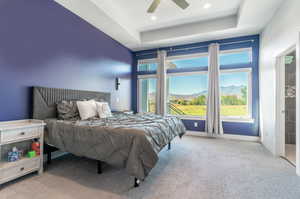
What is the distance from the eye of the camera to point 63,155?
276cm

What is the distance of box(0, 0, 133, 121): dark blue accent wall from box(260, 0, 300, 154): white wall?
3.98 m

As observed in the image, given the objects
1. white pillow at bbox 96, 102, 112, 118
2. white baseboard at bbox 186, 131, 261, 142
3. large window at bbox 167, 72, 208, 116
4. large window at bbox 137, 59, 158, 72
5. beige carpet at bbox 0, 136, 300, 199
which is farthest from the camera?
large window at bbox 137, 59, 158, 72

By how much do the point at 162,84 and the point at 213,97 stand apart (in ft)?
5.49

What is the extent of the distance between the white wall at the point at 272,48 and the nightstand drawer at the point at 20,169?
4.29 metres

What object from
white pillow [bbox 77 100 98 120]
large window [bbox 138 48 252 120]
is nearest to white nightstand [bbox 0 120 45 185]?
white pillow [bbox 77 100 98 120]

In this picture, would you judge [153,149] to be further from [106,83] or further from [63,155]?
[106,83]

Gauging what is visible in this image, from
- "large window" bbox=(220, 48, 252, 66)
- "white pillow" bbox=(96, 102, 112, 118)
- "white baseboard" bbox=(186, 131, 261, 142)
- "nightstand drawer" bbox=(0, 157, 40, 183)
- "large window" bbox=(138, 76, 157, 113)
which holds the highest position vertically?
"large window" bbox=(220, 48, 252, 66)

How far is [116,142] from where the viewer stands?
1.72 metres

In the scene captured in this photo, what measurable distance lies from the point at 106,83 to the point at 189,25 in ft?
9.60

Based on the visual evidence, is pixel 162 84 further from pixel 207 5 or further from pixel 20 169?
pixel 20 169

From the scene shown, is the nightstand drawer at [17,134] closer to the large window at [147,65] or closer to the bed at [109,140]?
the bed at [109,140]

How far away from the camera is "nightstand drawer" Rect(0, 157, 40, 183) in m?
1.67

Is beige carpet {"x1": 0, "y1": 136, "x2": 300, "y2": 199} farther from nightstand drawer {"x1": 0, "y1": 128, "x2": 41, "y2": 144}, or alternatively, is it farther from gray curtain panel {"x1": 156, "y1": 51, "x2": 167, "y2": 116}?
gray curtain panel {"x1": 156, "y1": 51, "x2": 167, "y2": 116}

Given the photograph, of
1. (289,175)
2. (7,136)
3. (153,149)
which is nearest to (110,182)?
(153,149)
